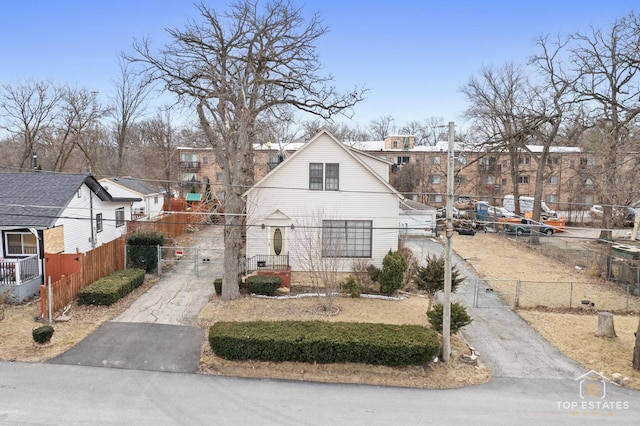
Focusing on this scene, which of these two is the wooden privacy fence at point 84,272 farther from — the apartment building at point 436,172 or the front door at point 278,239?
the apartment building at point 436,172

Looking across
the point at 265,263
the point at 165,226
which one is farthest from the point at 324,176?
the point at 165,226

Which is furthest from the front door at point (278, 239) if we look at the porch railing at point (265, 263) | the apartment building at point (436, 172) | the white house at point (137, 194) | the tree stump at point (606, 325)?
the apartment building at point (436, 172)

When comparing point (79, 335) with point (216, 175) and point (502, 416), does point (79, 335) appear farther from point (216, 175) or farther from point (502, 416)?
point (216, 175)

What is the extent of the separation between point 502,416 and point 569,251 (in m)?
23.7

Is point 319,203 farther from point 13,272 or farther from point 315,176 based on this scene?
point 13,272

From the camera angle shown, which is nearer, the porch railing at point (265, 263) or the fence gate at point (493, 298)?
the fence gate at point (493, 298)

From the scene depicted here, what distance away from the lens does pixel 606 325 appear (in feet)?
43.5

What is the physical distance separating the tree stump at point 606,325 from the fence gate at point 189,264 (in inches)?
612

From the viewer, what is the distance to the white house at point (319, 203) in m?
18.9

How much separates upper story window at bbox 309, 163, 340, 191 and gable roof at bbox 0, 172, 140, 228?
11057 mm

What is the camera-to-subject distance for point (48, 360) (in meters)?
10.8

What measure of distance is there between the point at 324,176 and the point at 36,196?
42.6 feet

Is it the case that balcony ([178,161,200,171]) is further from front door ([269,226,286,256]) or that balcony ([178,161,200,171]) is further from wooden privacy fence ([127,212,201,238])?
front door ([269,226,286,256])

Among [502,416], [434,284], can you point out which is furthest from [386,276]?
[502,416]
